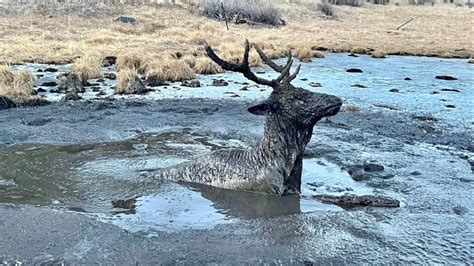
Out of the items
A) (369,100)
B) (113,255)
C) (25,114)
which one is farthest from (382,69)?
(113,255)

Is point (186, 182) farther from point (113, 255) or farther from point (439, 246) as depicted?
point (439, 246)

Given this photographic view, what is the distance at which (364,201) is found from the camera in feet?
26.4

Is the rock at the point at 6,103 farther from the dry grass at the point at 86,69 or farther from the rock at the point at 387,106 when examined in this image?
the rock at the point at 387,106

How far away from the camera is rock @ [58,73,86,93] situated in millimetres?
18134

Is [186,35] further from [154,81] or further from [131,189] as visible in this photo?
[131,189]

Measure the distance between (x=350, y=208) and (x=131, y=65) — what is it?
1649cm

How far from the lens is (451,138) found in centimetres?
1274

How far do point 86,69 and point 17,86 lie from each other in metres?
4.29

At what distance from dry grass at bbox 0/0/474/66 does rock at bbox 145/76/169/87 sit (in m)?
2.45

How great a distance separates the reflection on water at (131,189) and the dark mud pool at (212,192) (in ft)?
0.09

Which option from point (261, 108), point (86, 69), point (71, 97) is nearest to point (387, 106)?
point (71, 97)

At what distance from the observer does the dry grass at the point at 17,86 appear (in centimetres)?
1565

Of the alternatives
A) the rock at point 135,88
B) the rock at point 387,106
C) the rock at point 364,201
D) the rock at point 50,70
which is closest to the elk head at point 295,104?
the rock at point 364,201

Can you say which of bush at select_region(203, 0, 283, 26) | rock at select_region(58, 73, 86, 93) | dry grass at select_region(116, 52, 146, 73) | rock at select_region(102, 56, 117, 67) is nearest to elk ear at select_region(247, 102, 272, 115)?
rock at select_region(58, 73, 86, 93)
